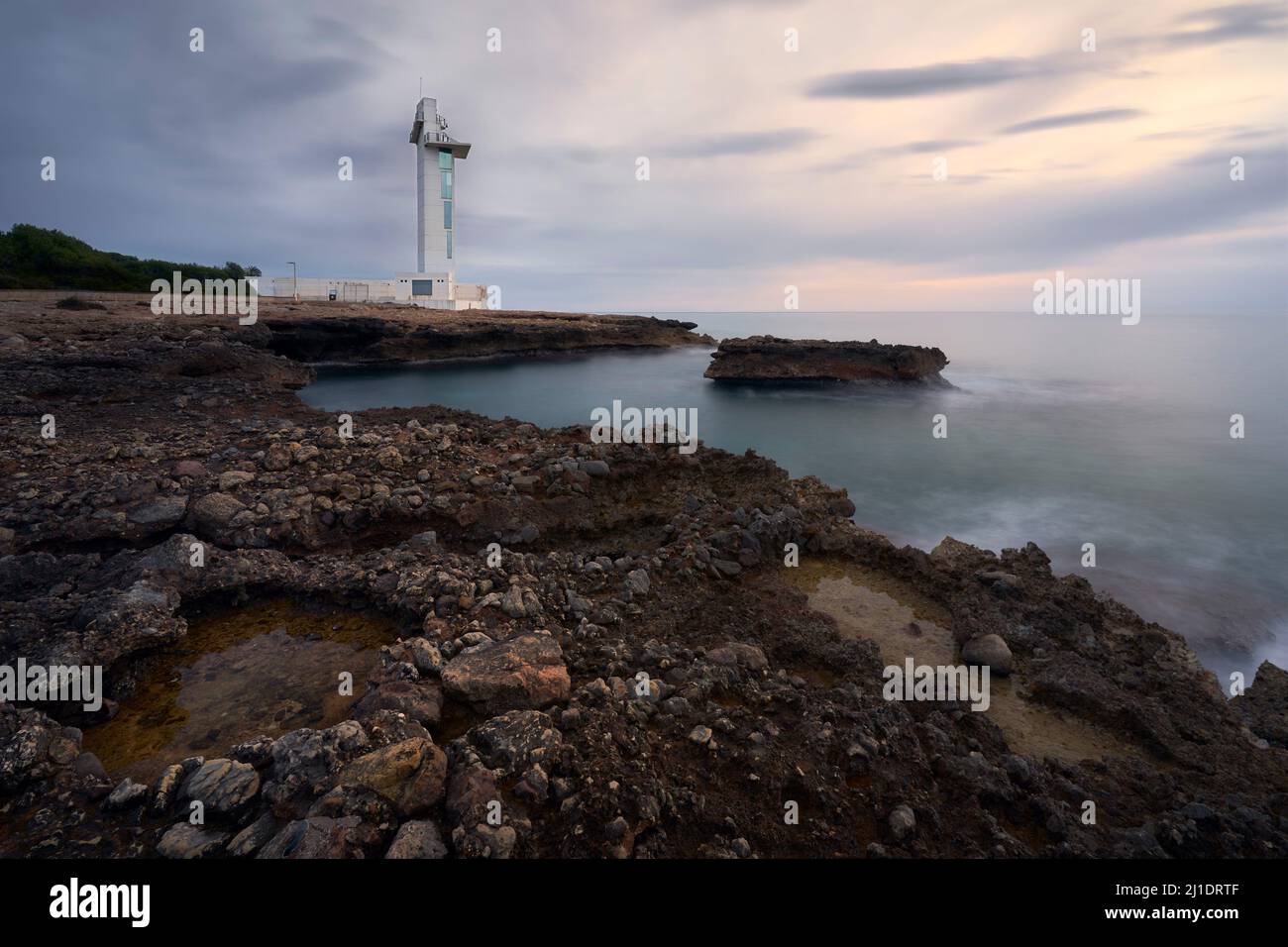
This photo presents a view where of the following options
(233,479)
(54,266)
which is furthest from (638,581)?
(54,266)

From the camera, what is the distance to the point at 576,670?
210 inches

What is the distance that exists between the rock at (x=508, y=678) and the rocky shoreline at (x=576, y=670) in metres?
0.03

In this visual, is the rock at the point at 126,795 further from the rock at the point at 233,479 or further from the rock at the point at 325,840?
the rock at the point at 233,479

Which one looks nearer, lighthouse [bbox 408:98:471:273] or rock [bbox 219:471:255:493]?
rock [bbox 219:471:255:493]

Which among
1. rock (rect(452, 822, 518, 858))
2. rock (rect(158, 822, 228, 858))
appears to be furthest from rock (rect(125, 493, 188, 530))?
rock (rect(452, 822, 518, 858))

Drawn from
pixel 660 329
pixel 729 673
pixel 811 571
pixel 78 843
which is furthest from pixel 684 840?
pixel 660 329

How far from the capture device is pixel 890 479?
17859 mm

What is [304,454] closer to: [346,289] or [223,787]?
[223,787]

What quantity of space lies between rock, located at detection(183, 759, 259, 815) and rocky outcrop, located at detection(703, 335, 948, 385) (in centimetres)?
3729

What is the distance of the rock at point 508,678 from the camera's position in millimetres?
4684

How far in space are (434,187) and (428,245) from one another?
4.97m

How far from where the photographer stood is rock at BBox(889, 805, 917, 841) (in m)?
3.93

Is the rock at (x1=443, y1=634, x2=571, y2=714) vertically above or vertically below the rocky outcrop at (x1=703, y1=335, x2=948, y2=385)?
below

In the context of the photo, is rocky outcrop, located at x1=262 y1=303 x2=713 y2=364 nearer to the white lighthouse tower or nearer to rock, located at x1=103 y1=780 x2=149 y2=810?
the white lighthouse tower
